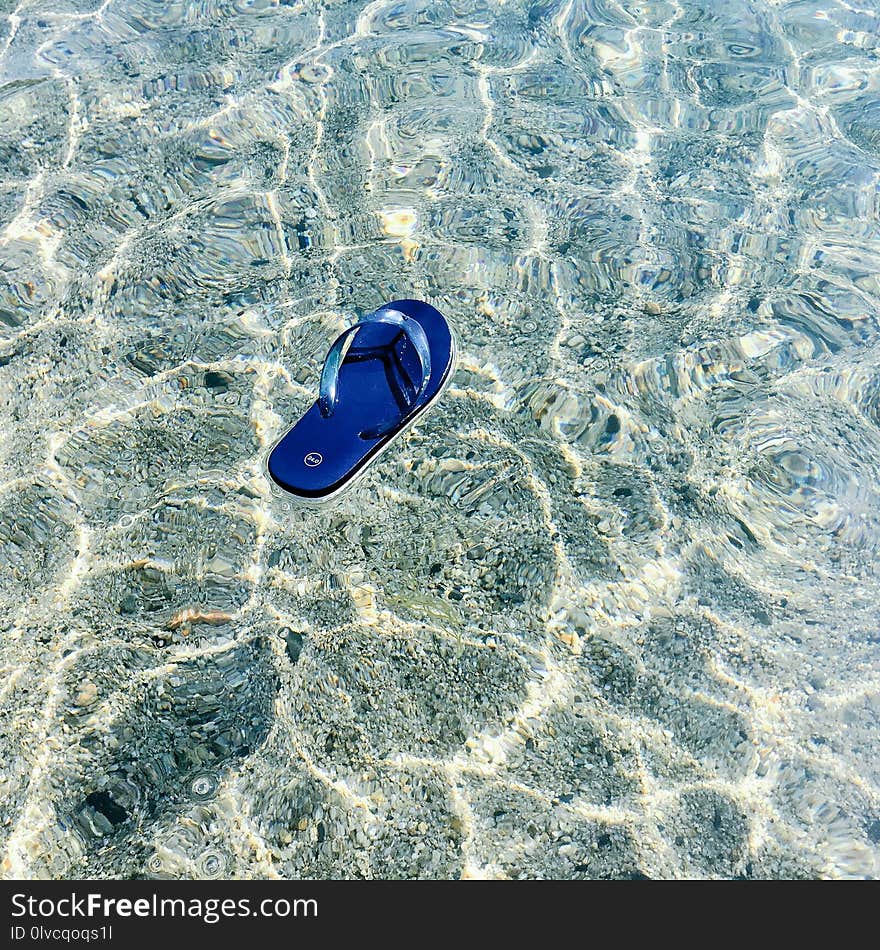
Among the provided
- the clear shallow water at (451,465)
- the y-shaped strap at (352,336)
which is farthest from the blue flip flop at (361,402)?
the clear shallow water at (451,465)

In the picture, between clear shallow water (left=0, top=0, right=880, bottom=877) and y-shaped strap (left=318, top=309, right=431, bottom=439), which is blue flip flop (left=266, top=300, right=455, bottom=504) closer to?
y-shaped strap (left=318, top=309, right=431, bottom=439)

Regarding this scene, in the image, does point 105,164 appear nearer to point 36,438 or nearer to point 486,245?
point 36,438

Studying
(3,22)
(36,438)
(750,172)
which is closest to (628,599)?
(36,438)

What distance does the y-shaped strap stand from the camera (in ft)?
9.07

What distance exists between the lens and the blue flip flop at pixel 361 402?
9.04ft

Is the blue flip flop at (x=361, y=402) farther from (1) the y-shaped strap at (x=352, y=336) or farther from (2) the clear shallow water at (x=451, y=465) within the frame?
(2) the clear shallow water at (x=451, y=465)

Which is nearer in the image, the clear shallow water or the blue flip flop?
the clear shallow water

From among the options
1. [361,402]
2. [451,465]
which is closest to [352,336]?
[361,402]

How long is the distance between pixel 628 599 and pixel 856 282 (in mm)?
1906

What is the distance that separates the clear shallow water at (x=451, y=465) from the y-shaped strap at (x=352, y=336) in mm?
149

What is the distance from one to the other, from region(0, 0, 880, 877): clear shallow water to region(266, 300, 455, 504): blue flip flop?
0.37 ft

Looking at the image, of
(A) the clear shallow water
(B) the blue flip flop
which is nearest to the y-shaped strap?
(B) the blue flip flop

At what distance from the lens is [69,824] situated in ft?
7.20

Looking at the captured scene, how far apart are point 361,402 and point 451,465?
15.4 inches
